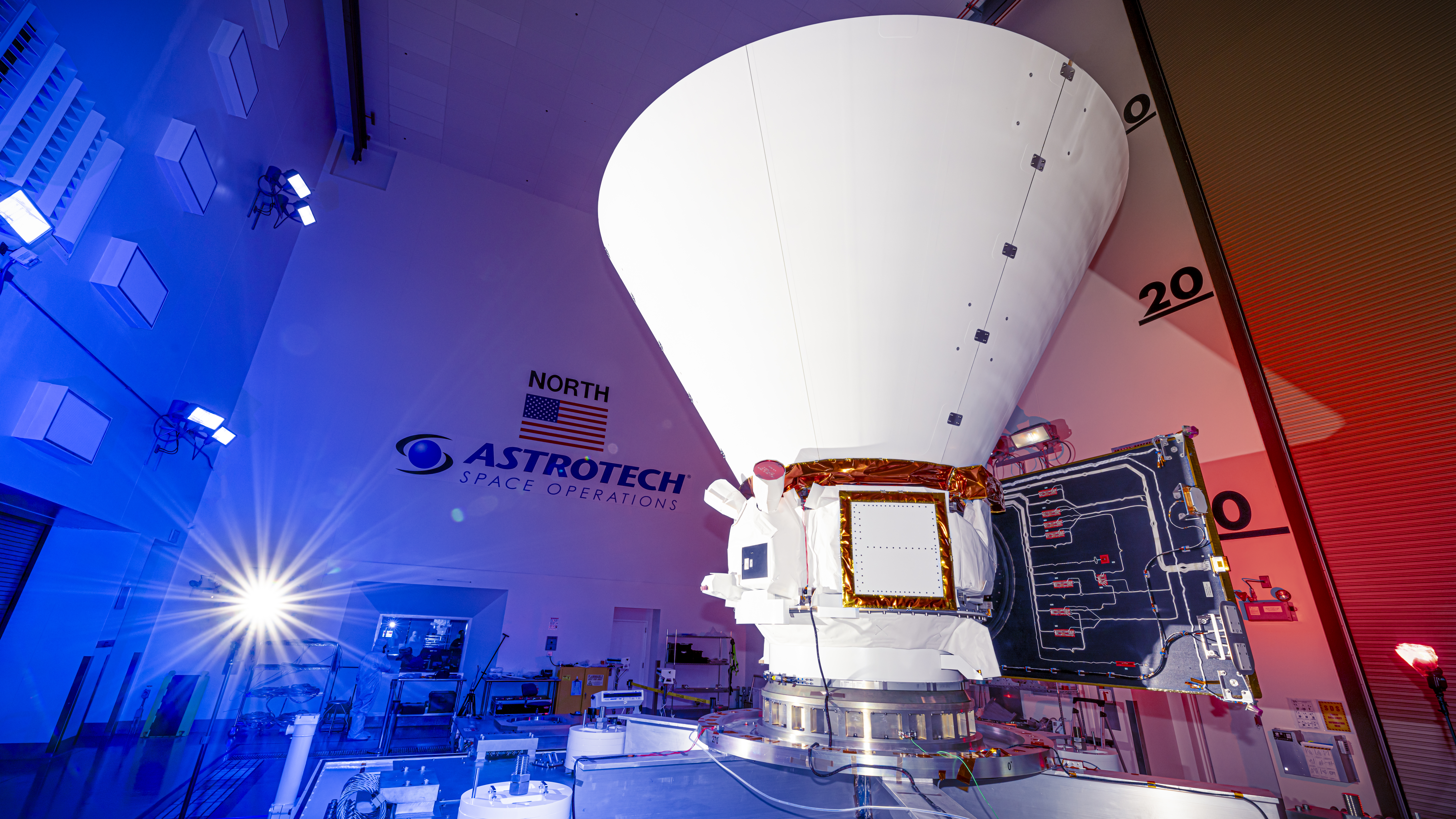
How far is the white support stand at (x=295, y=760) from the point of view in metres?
4.06

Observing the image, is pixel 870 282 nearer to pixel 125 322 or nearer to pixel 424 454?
pixel 125 322

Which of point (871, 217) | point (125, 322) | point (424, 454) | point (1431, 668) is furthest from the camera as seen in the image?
point (424, 454)

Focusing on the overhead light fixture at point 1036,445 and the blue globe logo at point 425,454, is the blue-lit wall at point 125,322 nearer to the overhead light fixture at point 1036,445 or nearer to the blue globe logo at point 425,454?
the blue globe logo at point 425,454

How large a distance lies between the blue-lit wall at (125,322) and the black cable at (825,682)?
148 inches

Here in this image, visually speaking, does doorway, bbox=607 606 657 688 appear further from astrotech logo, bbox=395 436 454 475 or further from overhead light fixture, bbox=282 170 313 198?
overhead light fixture, bbox=282 170 313 198

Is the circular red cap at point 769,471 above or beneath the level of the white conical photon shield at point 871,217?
beneath

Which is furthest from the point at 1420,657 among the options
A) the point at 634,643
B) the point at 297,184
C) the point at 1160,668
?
the point at 297,184

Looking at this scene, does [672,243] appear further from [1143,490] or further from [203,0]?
[203,0]

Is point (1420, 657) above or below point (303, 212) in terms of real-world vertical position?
below

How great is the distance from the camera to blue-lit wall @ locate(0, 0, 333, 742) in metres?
3.02

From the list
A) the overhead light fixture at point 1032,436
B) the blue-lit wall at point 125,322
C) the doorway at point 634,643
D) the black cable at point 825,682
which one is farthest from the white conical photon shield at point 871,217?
the doorway at point 634,643

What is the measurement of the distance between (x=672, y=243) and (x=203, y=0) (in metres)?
3.95

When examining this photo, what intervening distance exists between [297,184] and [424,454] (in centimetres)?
381

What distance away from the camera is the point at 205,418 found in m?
5.23
